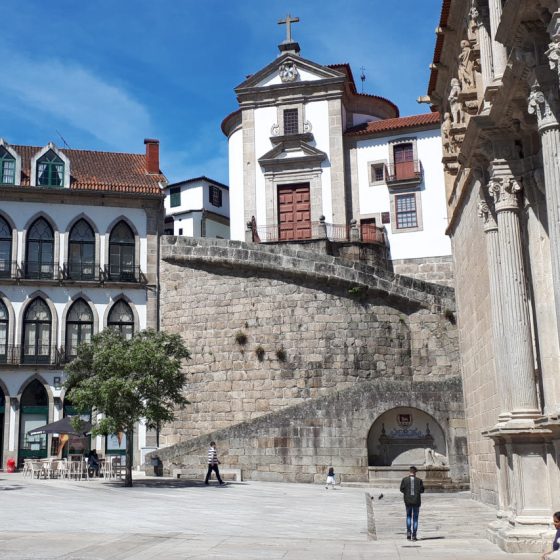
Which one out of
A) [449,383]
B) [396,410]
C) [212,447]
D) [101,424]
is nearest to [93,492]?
[101,424]

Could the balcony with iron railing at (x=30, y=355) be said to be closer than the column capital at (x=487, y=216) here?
No

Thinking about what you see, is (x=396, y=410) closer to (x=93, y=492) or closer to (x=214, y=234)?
(x=93, y=492)

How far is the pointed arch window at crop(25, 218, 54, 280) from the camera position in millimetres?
32500

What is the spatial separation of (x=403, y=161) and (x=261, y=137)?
6.77m

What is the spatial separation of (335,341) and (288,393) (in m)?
2.51

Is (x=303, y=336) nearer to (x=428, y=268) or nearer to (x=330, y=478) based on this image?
(x=330, y=478)

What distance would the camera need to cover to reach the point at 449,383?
24.0m

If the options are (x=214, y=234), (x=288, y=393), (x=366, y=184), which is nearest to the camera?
(x=288, y=393)

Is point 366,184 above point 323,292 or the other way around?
above

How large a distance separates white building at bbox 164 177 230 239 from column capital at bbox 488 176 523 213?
37593 mm

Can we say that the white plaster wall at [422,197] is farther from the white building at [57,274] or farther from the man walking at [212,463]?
the man walking at [212,463]

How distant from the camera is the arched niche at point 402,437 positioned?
77.9 ft

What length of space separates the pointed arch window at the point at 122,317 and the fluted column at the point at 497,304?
22.0 meters

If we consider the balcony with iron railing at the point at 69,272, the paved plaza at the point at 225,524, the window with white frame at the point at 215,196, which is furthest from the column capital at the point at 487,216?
the window with white frame at the point at 215,196
